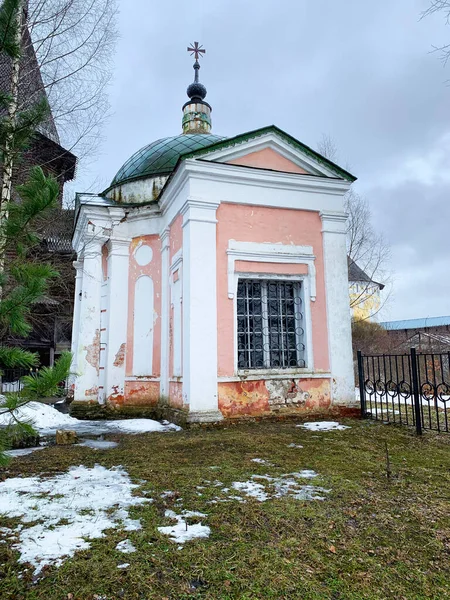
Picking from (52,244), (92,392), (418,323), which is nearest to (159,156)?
(92,392)

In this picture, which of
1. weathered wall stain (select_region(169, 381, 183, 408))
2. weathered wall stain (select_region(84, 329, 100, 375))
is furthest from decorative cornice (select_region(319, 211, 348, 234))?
weathered wall stain (select_region(84, 329, 100, 375))

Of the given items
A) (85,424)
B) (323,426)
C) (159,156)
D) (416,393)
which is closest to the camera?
(416,393)

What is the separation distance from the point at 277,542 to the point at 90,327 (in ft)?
23.2

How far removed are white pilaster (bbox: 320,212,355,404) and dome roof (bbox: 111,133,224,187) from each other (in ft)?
13.1

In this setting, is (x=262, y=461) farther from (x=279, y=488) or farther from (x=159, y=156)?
(x=159, y=156)

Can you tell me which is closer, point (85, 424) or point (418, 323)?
point (85, 424)

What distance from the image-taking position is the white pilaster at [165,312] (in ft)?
26.4

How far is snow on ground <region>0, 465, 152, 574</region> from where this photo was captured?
2289 millimetres

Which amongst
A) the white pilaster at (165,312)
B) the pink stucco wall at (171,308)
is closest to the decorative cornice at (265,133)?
the pink stucco wall at (171,308)

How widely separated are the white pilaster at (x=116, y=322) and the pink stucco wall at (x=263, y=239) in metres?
2.60

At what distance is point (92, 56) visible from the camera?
6.39 metres

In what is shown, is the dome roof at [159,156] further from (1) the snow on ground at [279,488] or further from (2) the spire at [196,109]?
(1) the snow on ground at [279,488]

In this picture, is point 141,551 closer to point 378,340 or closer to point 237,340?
point 237,340

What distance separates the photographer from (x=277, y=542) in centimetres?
232
